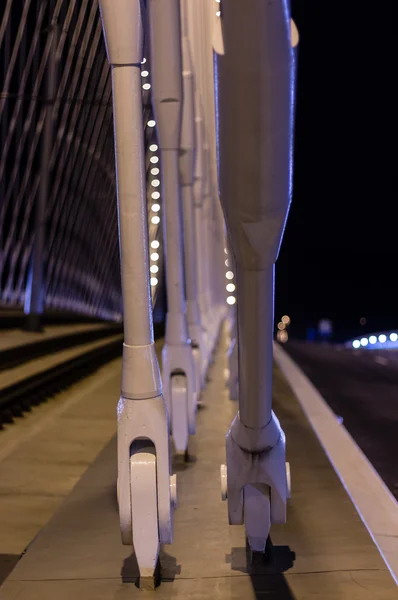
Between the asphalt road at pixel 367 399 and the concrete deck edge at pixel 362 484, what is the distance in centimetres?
30

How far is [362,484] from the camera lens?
5512 mm

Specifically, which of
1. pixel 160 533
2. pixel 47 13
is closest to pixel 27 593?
pixel 160 533

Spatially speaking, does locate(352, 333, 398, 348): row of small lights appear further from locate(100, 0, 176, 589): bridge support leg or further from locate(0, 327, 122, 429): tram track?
locate(100, 0, 176, 589): bridge support leg

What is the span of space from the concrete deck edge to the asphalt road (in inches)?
11.6

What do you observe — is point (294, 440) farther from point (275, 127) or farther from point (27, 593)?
point (275, 127)

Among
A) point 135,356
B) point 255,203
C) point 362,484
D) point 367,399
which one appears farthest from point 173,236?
point 367,399

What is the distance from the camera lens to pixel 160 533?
3.51 metres

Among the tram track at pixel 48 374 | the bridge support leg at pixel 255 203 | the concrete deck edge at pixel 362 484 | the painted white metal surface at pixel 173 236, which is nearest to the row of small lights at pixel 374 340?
the tram track at pixel 48 374

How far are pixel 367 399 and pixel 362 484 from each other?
21.1ft

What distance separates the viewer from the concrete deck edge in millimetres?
4281

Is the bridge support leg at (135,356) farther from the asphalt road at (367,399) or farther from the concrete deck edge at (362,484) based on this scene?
the asphalt road at (367,399)

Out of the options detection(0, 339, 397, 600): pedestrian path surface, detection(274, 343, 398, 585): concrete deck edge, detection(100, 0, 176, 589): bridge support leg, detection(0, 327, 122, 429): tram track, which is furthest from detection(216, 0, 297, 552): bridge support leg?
detection(0, 327, 122, 429): tram track

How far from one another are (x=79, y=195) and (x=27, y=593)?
27.6m

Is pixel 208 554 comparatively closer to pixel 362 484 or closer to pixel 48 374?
pixel 362 484
